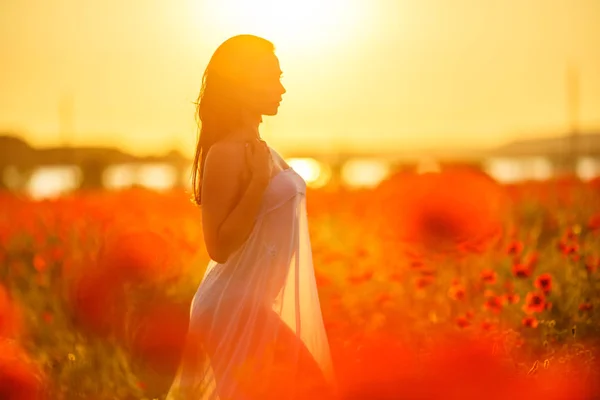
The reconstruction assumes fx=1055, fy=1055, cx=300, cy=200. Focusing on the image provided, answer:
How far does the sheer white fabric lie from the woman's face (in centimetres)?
18

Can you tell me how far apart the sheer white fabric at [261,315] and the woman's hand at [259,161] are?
12 cm

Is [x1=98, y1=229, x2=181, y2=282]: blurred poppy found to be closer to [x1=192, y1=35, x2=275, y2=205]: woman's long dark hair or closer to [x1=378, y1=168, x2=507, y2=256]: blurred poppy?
[x1=378, y1=168, x2=507, y2=256]: blurred poppy

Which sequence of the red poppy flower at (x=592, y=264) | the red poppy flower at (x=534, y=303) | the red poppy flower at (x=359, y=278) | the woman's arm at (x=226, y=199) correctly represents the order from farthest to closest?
the red poppy flower at (x=592, y=264) < the red poppy flower at (x=359, y=278) < the red poppy flower at (x=534, y=303) < the woman's arm at (x=226, y=199)

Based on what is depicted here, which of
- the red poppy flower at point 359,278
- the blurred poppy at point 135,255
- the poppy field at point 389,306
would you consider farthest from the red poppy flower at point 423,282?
the blurred poppy at point 135,255

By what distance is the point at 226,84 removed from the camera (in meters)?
3.44

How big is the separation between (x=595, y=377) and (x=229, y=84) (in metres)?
1.55

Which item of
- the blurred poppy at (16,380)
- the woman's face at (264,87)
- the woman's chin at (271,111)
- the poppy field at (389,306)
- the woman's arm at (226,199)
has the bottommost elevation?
the poppy field at (389,306)

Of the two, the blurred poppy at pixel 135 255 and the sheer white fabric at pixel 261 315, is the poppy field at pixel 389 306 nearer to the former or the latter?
the blurred poppy at pixel 135 255

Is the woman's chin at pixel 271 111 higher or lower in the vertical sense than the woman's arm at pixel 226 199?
higher

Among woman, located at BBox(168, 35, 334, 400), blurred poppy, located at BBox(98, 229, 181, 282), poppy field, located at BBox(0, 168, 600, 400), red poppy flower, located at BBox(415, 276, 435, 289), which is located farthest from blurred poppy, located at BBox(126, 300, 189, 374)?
red poppy flower, located at BBox(415, 276, 435, 289)

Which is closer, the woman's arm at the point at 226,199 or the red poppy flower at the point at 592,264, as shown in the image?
the woman's arm at the point at 226,199

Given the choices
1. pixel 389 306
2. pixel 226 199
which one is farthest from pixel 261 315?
pixel 389 306

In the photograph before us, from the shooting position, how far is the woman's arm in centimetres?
330

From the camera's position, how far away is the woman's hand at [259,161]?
3309mm
